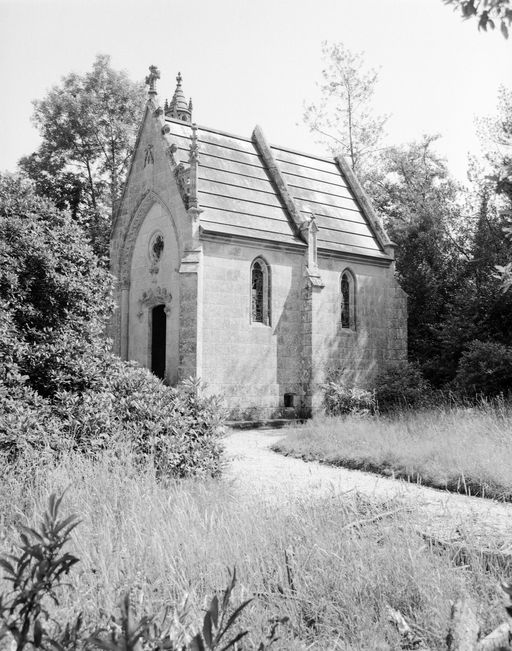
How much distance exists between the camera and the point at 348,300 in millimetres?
21141

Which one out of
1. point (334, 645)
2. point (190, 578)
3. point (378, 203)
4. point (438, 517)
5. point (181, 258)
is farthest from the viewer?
point (378, 203)

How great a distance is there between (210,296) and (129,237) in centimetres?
560

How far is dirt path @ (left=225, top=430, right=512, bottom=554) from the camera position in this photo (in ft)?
16.9

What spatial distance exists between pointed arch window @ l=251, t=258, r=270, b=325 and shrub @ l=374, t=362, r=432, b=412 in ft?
15.2

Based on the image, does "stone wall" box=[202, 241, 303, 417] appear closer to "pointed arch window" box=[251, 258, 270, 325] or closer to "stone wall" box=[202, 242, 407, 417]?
"stone wall" box=[202, 242, 407, 417]

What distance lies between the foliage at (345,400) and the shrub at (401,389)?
48 cm

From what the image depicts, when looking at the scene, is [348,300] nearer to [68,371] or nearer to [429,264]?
[429,264]

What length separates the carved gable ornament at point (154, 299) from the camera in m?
19.0

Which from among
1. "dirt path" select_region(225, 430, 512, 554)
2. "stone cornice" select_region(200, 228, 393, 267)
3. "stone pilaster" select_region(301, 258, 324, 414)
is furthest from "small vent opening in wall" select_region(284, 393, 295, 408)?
"stone cornice" select_region(200, 228, 393, 267)

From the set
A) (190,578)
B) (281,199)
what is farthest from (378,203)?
(190,578)

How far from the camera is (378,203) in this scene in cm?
3259

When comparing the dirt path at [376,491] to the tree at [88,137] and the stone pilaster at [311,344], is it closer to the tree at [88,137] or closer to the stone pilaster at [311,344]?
the stone pilaster at [311,344]

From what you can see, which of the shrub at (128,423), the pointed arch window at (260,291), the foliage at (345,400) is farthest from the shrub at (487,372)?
the shrub at (128,423)

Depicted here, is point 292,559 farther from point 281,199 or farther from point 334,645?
point 281,199
